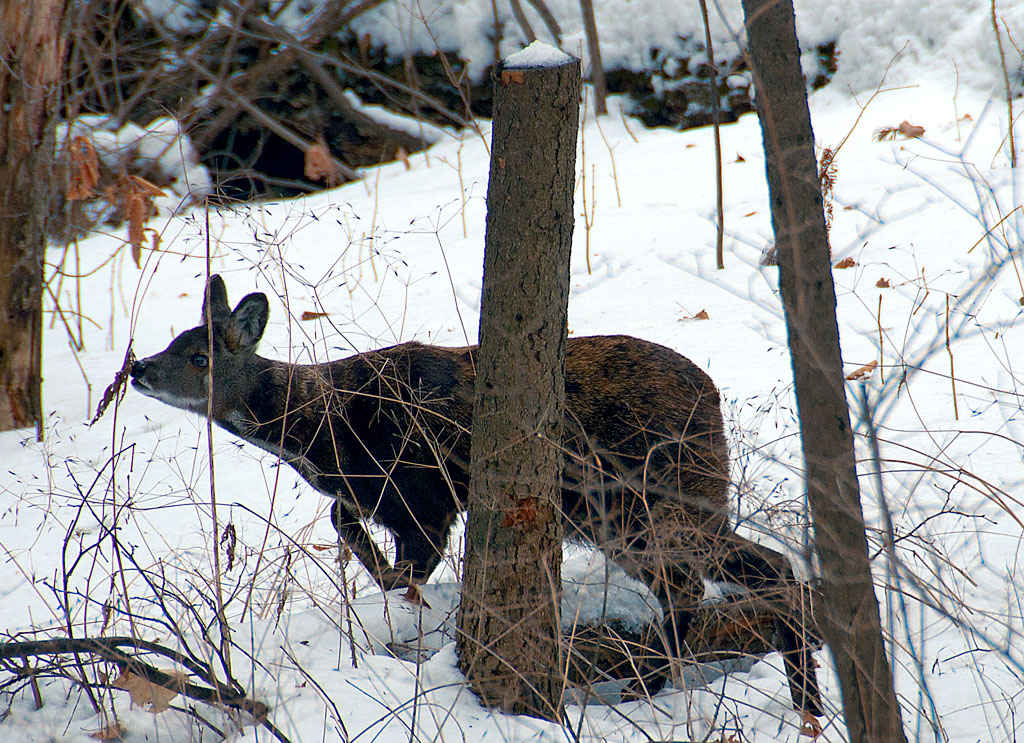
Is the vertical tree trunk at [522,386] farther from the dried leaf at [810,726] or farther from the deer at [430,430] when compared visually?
the dried leaf at [810,726]

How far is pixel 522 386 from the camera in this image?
2.95 metres

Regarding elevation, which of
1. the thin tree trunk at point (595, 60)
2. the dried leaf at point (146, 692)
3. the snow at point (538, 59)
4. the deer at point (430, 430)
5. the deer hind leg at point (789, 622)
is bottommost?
the dried leaf at point (146, 692)

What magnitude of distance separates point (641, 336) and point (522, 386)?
375cm

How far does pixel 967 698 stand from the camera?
127 inches

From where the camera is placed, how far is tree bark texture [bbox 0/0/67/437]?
6.48 metres

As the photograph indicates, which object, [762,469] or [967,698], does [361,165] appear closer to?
[762,469]

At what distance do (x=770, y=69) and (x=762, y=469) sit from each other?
9.87 feet

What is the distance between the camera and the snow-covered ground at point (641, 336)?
2.89 metres

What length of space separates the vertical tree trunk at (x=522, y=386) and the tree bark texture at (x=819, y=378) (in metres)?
0.64

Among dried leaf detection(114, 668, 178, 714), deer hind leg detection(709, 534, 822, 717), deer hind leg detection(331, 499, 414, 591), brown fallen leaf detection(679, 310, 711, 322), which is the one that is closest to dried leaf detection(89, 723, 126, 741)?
dried leaf detection(114, 668, 178, 714)

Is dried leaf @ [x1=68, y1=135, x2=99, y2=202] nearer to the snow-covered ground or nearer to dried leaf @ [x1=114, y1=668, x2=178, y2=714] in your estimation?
the snow-covered ground

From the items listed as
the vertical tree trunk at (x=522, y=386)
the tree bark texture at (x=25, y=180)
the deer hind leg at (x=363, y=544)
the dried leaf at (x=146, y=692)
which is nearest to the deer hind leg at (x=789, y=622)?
the vertical tree trunk at (x=522, y=386)

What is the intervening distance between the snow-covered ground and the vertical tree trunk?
0.24 m

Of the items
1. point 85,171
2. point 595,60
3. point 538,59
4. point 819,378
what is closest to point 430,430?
point 538,59
